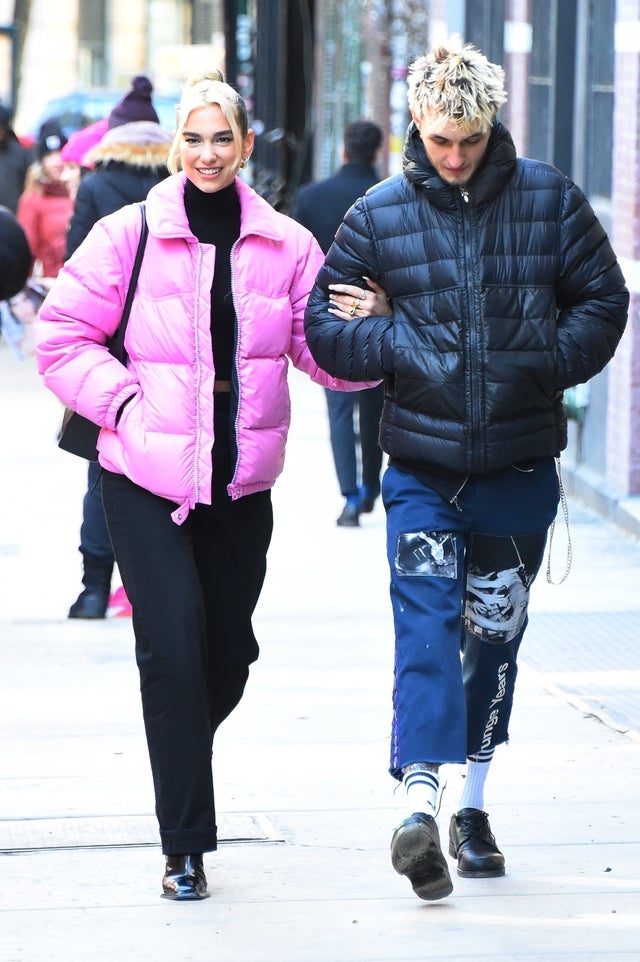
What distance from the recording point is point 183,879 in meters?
4.71

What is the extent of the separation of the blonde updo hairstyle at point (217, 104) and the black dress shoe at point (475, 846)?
161cm

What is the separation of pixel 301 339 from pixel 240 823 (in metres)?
1.27

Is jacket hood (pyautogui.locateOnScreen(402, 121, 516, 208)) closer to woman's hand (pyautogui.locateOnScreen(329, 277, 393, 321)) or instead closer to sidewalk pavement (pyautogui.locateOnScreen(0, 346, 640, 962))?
woman's hand (pyautogui.locateOnScreen(329, 277, 393, 321))

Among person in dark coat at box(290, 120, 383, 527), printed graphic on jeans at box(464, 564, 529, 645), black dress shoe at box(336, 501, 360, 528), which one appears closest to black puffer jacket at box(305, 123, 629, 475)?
printed graphic on jeans at box(464, 564, 529, 645)

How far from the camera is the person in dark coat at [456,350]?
4605 mm

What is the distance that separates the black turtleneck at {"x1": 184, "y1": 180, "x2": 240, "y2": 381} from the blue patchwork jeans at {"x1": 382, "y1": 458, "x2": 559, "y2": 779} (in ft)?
1.54

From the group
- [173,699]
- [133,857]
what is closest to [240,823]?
[133,857]

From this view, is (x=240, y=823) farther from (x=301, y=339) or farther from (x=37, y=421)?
(x=37, y=421)

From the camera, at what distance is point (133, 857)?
506 cm

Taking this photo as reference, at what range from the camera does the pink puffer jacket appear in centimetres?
474

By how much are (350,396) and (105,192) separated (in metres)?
3.02

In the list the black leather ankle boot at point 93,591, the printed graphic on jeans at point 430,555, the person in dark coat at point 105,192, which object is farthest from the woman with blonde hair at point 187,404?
the black leather ankle boot at point 93,591

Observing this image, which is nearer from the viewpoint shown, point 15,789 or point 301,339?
point 301,339

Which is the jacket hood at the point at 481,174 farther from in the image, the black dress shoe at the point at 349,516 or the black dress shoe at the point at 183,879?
the black dress shoe at the point at 349,516
